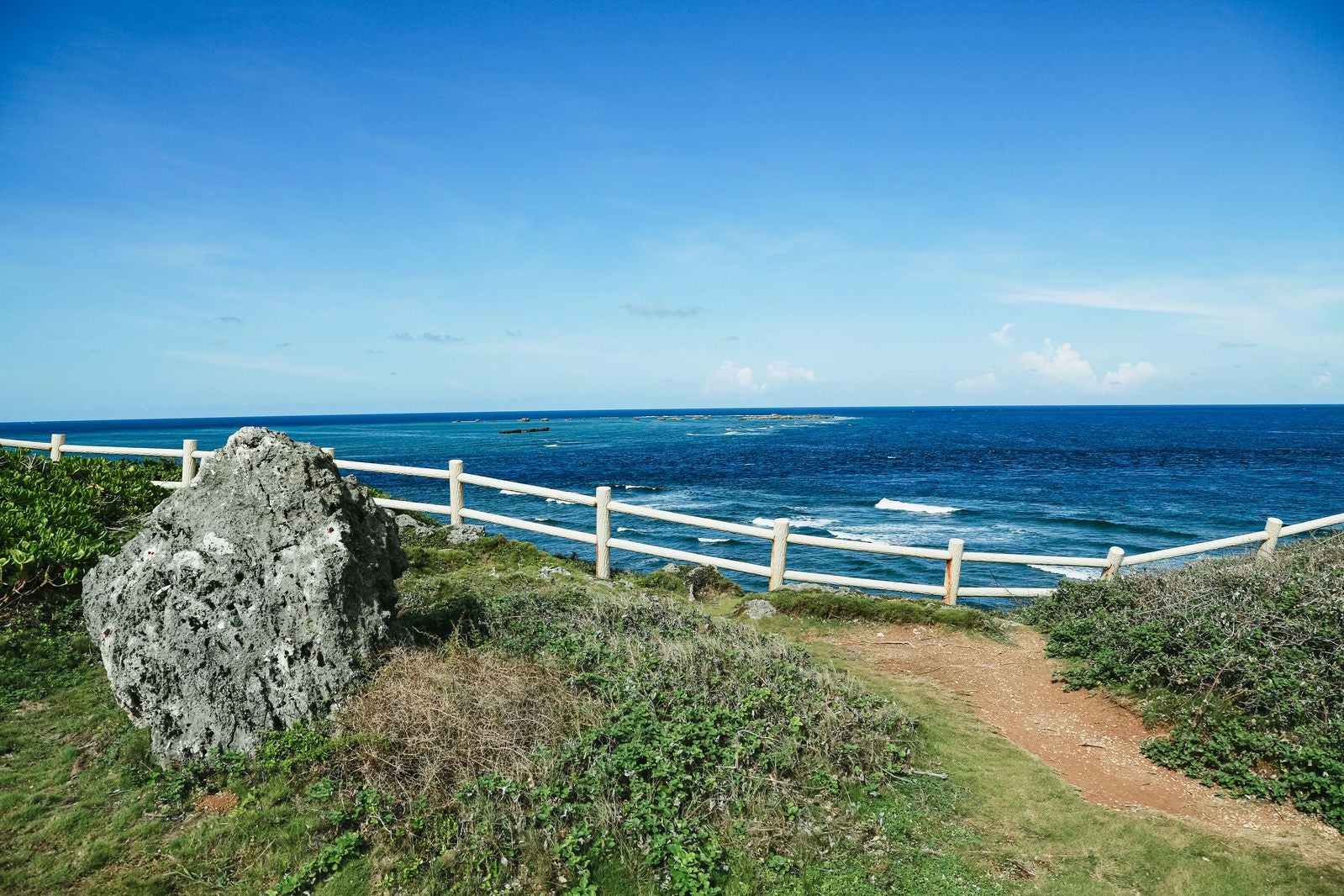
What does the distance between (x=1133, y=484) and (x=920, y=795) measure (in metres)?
48.9

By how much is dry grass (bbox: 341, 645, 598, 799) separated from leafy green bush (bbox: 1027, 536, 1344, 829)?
4948 millimetres

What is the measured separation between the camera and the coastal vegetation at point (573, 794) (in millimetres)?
3900

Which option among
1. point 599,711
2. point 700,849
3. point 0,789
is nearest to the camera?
point 700,849

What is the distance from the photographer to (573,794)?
4.32 meters

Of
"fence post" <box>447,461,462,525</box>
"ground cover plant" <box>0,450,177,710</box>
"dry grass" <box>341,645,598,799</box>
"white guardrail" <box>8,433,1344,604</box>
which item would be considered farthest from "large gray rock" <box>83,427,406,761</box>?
"fence post" <box>447,461,462,525</box>

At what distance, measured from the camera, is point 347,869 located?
3830 millimetres

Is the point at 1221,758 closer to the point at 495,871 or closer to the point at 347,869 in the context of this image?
the point at 495,871

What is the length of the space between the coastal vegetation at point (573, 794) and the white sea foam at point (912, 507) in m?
29.3

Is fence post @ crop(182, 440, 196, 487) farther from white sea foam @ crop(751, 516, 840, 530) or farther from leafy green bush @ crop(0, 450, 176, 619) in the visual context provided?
white sea foam @ crop(751, 516, 840, 530)

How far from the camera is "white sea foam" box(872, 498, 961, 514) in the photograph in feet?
111

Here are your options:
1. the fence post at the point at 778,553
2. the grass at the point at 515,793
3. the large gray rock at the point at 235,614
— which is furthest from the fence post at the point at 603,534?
the large gray rock at the point at 235,614

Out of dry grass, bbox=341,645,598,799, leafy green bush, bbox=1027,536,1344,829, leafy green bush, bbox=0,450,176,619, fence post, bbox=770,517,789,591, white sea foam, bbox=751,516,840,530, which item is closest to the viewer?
dry grass, bbox=341,645,598,799

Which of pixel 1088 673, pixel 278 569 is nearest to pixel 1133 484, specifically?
pixel 1088 673

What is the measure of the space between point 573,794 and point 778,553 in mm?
6028
